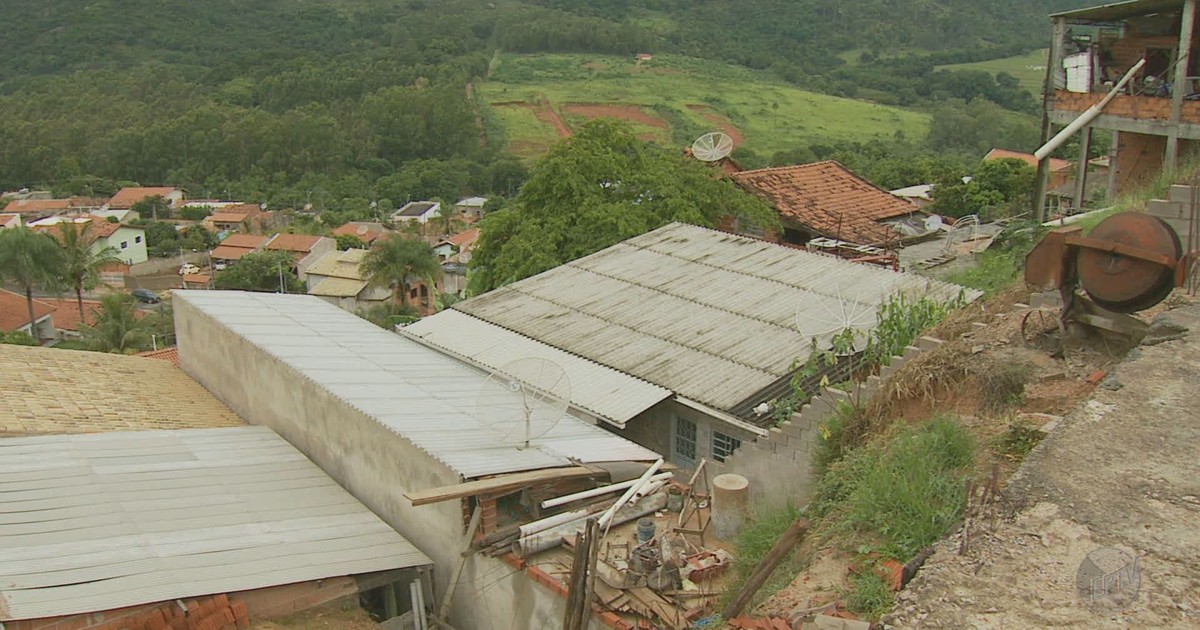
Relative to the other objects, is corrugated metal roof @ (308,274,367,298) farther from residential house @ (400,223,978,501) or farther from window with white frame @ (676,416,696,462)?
window with white frame @ (676,416,696,462)

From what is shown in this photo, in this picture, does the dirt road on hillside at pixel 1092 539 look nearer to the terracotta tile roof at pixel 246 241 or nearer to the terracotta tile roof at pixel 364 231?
A: the terracotta tile roof at pixel 364 231

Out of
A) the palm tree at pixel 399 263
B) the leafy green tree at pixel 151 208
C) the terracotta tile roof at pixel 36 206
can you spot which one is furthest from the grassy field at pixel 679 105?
the palm tree at pixel 399 263

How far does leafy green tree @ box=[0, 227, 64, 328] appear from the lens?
3706 cm

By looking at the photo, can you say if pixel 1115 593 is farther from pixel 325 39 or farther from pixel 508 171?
pixel 325 39

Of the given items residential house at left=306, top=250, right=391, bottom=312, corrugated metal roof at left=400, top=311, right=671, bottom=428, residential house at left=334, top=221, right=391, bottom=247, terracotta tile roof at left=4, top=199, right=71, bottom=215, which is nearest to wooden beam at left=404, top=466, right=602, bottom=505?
corrugated metal roof at left=400, top=311, right=671, bottom=428

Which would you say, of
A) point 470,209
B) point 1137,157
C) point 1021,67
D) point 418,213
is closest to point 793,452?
point 1137,157

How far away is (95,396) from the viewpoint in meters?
13.4

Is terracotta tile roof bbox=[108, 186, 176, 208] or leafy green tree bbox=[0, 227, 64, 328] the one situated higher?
leafy green tree bbox=[0, 227, 64, 328]

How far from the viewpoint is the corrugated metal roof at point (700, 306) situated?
499 inches

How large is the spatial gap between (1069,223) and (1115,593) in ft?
28.8

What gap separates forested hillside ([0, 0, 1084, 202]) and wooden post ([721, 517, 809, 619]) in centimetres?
7062

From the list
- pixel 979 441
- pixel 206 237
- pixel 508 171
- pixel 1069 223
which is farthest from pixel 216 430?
pixel 508 171

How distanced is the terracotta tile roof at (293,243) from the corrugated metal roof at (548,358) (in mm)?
41953

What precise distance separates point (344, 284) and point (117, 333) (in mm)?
17258
